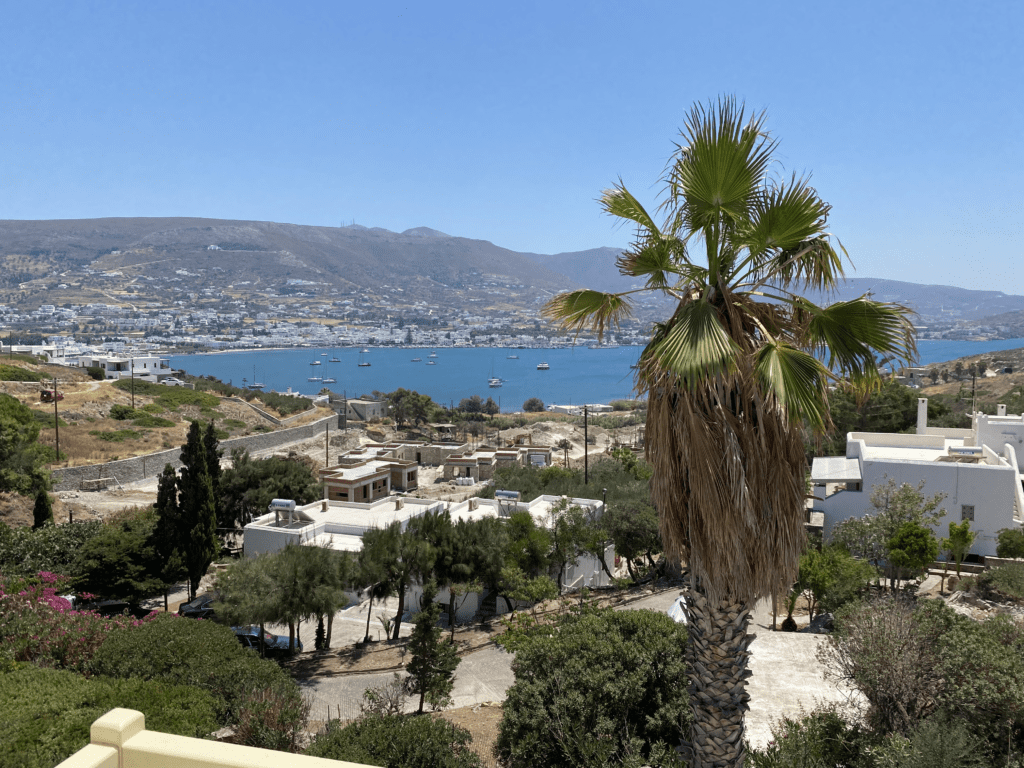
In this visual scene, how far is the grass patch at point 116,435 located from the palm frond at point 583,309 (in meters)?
41.7

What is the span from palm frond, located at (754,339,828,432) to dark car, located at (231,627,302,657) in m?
14.9

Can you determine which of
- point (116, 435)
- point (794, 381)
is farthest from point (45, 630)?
point (116, 435)

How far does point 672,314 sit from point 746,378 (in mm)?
618

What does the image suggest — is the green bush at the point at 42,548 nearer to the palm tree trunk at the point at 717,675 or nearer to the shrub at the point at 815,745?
the shrub at the point at 815,745

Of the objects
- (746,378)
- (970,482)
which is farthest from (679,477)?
(970,482)

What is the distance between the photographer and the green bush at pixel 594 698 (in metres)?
7.63

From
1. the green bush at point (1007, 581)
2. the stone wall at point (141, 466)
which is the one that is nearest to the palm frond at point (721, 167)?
the green bush at point (1007, 581)

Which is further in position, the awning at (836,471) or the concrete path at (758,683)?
the awning at (836,471)

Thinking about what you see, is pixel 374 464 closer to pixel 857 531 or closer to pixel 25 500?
pixel 25 500

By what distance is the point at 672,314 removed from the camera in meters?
4.33

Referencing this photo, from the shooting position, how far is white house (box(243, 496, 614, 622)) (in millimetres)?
19719

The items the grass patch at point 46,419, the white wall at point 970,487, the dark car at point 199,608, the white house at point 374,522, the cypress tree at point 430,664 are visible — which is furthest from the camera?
the grass patch at point 46,419

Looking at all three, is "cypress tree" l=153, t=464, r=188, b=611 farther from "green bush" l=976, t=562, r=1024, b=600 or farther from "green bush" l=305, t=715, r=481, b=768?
"green bush" l=976, t=562, r=1024, b=600

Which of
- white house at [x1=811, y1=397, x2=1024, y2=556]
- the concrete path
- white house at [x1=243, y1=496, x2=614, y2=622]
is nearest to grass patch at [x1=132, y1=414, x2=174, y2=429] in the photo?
white house at [x1=243, y1=496, x2=614, y2=622]
